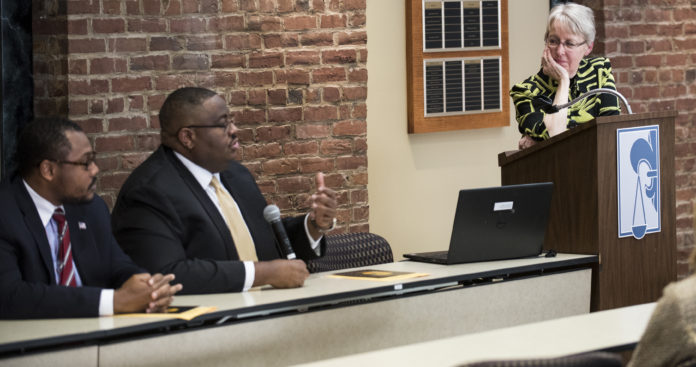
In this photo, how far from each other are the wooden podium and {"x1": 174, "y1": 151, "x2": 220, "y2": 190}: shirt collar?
1.32 metres

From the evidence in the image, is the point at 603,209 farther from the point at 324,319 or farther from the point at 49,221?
the point at 49,221

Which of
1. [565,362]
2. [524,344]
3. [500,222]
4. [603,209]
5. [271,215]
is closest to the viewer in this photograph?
[565,362]

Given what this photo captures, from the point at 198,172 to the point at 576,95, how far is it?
5.61 ft

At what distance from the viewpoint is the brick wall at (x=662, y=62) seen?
5.87 m

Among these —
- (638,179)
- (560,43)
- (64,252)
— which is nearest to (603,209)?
(638,179)

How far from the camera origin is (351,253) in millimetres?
3918

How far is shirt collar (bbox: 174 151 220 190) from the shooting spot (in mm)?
3443

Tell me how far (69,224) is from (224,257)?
580 millimetres

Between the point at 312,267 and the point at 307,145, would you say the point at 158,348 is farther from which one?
the point at 307,145

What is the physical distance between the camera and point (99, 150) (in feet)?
14.8

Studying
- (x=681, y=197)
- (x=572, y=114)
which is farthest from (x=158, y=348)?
(x=681, y=197)

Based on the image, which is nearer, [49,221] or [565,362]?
[565,362]

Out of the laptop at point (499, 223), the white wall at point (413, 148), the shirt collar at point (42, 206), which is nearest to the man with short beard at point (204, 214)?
the shirt collar at point (42, 206)

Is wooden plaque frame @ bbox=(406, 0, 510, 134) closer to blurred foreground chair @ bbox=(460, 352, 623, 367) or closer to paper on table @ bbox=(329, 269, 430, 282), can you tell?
paper on table @ bbox=(329, 269, 430, 282)
